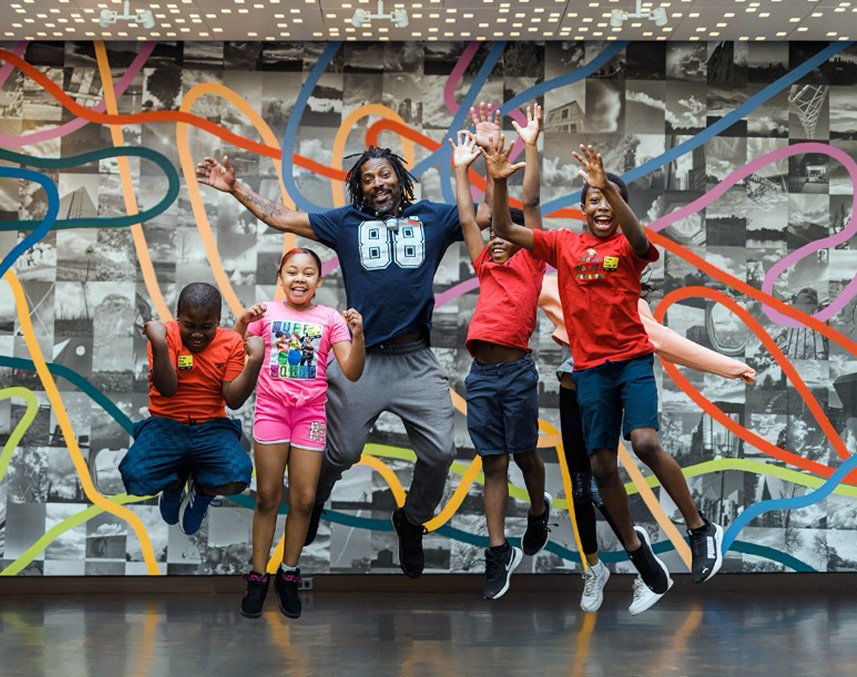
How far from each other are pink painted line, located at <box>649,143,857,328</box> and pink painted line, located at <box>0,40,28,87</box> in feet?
13.1

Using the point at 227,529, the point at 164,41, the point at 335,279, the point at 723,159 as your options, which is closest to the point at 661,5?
the point at 723,159

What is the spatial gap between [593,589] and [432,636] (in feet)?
3.57

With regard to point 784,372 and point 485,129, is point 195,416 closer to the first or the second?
point 485,129

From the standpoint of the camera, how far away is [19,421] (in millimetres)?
6770

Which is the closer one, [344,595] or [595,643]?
[595,643]

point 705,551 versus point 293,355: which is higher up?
point 293,355

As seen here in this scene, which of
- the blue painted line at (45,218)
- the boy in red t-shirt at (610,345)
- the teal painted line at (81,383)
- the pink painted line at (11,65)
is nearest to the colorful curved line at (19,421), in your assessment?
the teal painted line at (81,383)

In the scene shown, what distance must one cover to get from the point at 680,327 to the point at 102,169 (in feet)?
11.9

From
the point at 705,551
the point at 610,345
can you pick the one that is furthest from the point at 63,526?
the point at 705,551

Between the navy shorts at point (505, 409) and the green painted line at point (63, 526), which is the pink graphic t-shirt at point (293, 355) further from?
the green painted line at point (63, 526)

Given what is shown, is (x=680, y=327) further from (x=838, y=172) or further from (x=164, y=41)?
(x=164, y=41)

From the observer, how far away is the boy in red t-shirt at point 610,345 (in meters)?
4.74

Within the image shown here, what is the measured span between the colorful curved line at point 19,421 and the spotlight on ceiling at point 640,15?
4072 mm

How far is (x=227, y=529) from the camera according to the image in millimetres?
6707
